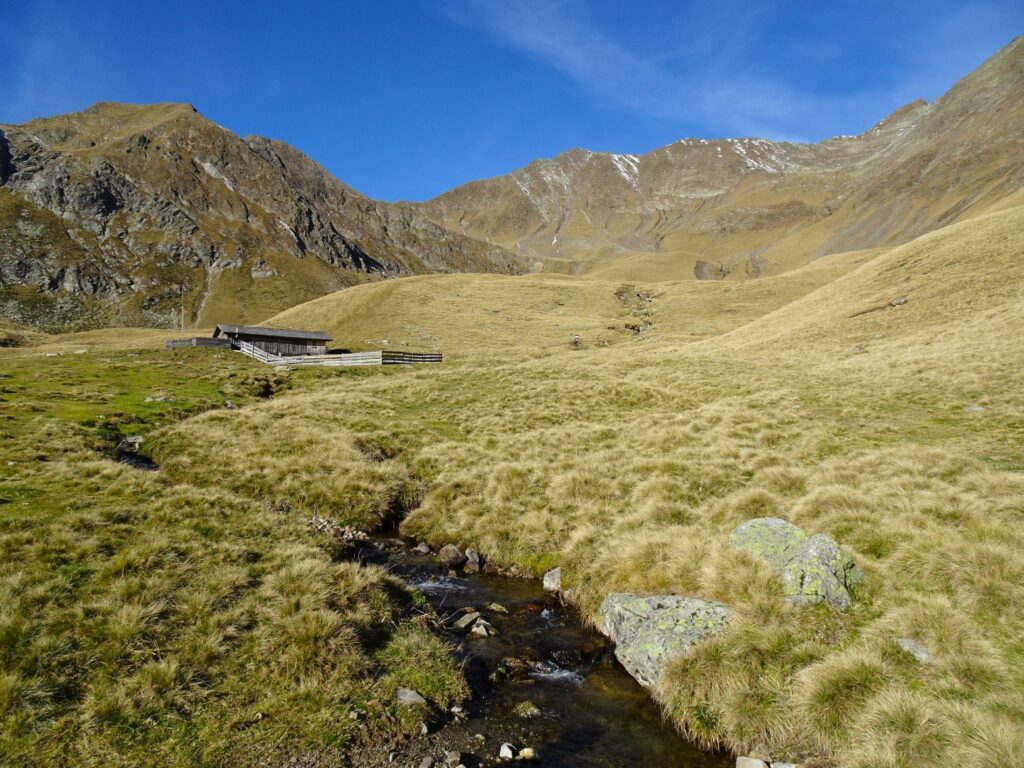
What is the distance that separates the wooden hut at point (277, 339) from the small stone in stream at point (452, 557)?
189 ft

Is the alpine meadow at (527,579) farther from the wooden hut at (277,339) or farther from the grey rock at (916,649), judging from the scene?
the wooden hut at (277,339)

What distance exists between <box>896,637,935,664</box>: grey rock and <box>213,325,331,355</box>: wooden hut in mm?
68430

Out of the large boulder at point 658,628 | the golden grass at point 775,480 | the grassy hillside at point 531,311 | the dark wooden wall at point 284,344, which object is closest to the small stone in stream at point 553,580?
the golden grass at point 775,480

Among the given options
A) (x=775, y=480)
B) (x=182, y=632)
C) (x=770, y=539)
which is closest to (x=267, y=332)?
(x=182, y=632)

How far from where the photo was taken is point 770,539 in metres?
11.6

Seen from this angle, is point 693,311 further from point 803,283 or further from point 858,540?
point 858,540

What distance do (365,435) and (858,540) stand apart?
21.4m

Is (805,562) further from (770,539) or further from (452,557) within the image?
(452,557)

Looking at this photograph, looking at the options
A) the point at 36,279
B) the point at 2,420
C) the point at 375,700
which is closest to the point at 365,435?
the point at 2,420

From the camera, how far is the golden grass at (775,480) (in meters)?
8.00

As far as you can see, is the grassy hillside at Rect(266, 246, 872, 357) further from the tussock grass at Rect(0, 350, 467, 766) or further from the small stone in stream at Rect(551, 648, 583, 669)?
the small stone in stream at Rect(551, 648, 583, 669)

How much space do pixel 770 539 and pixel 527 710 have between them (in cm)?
670

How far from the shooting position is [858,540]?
11.8m

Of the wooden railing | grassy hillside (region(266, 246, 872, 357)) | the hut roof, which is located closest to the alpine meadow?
the wooden railing
